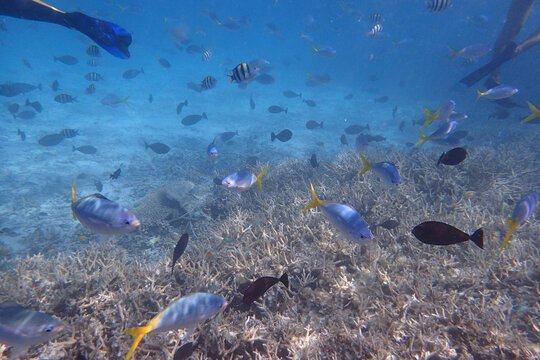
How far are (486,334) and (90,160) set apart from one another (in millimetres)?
14443

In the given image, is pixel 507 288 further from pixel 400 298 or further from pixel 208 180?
pixel 208 180

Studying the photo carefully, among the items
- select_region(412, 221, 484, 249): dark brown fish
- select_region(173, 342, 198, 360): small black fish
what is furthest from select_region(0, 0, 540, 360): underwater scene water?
select_region(173, 342, 198, 360): small black fish

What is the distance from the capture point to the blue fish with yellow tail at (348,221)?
2361mm

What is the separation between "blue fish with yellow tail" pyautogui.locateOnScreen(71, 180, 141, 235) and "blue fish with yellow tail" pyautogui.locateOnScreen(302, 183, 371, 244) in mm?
1824

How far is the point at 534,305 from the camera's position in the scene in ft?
9.06

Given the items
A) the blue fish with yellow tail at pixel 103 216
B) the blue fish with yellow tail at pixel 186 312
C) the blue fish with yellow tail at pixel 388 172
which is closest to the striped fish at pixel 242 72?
the blue fish with yellow tail at pixel 388 172

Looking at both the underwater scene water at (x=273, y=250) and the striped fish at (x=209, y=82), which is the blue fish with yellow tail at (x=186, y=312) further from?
the striped fish at (x=209, y=82)

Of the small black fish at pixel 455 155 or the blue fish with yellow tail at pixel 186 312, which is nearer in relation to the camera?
the blue fish with yellow tail at pixel 186 312

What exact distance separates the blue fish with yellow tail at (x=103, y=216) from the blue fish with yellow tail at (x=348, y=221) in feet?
5.98

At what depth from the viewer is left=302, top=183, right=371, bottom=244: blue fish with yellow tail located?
2.36 m

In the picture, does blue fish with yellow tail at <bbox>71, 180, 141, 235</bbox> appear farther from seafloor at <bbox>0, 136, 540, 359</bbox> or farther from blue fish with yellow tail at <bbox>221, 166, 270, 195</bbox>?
blue fish with yellow tail at <bbox>221, 166, 270, 195</bbox>

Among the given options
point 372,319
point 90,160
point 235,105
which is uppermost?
point 372,319

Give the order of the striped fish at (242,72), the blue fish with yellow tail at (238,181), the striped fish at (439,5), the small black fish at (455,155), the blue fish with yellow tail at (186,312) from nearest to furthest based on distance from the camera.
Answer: the blue fish with yellow tail at (186,312)
the small black fish at (455,155)
the blue fish with yellow tail at (238,181)
the striped fish at (242,72)
the striped fish at (439,5)

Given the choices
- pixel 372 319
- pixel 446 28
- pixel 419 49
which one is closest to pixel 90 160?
pixel 372 319
